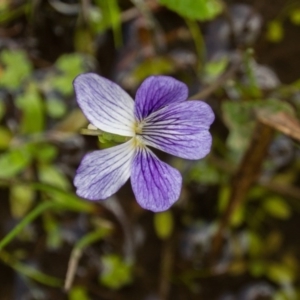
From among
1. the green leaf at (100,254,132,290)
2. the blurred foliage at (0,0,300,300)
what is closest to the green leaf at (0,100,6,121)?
the blurred foliage at (0,0,300,300)

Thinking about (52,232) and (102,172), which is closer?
(102,172)

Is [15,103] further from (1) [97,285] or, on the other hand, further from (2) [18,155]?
(1) [97,285]

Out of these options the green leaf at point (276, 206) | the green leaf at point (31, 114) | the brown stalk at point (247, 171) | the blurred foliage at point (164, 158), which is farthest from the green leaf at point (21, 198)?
the green leaf at point (276, 206)

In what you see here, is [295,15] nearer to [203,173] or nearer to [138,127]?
[203,173]

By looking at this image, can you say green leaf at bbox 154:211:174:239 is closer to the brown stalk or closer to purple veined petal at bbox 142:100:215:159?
the brown stalk

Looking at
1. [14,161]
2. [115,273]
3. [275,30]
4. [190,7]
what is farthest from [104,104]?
[275,30]

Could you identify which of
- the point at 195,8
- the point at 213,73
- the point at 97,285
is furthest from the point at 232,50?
the point at 97,285
